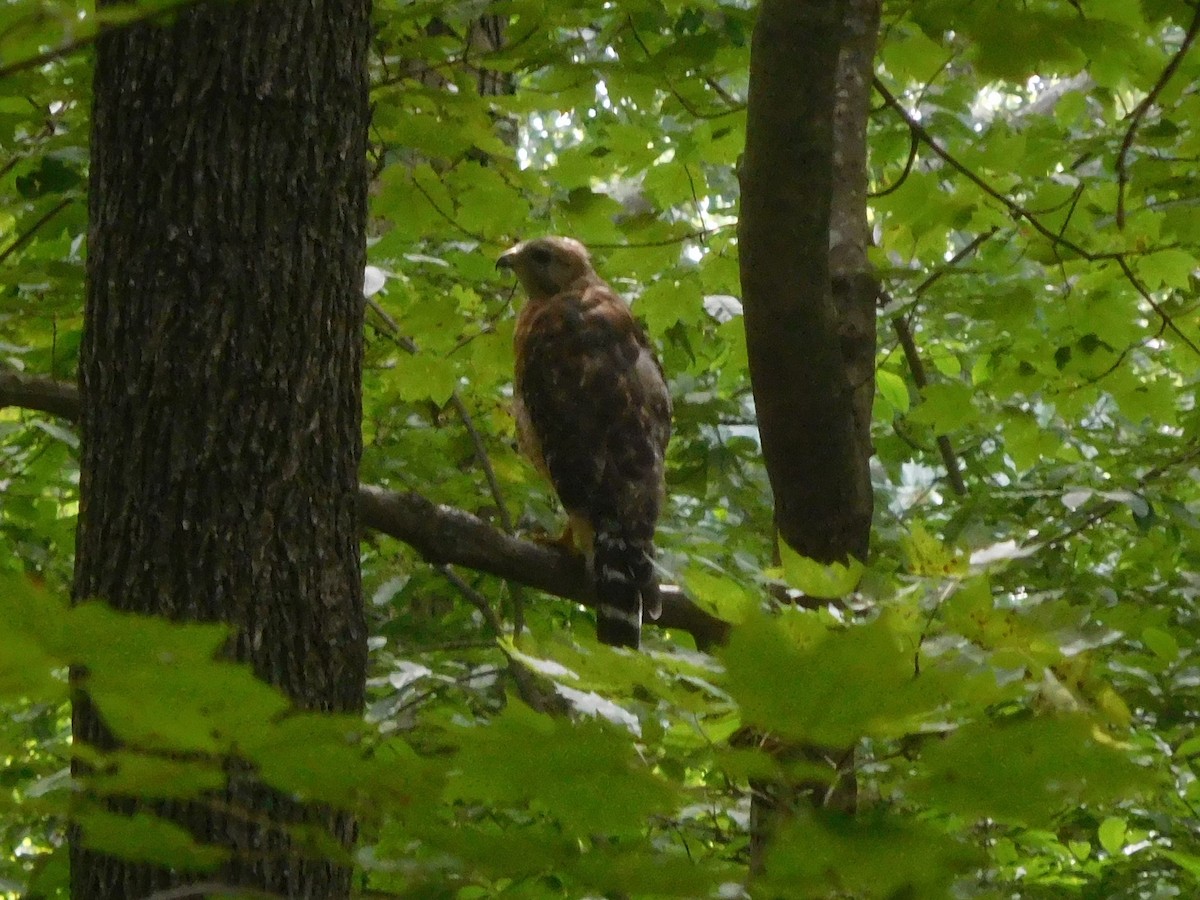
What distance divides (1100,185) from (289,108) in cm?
211

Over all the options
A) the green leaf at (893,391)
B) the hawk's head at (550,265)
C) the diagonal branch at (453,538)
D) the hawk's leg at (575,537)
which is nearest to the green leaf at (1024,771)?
the diagonal branch at (453,538)

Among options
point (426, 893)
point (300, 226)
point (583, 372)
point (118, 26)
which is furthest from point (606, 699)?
point (583, 372)

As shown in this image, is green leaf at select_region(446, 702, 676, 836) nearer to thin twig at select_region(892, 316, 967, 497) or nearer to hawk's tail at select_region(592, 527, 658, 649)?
hawk's tail at select_region(592, 527, 658, 649)

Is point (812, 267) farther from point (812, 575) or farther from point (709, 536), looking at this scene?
point (709, 536)

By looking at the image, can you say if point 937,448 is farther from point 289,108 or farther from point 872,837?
point 872,837

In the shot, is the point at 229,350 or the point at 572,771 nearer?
the point at 572,771

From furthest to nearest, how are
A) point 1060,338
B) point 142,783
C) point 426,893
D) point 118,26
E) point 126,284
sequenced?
point 1060,338, point 126,284, point 426,893, point 142,783, point 118,26

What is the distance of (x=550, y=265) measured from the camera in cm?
434

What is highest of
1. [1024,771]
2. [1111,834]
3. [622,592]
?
[622,592]

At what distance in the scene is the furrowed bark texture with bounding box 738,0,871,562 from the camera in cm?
230

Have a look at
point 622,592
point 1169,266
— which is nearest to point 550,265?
point 622,592

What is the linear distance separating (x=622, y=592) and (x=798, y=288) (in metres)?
1.18

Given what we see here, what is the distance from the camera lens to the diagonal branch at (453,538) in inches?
95.0

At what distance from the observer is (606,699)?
5.37 ft
